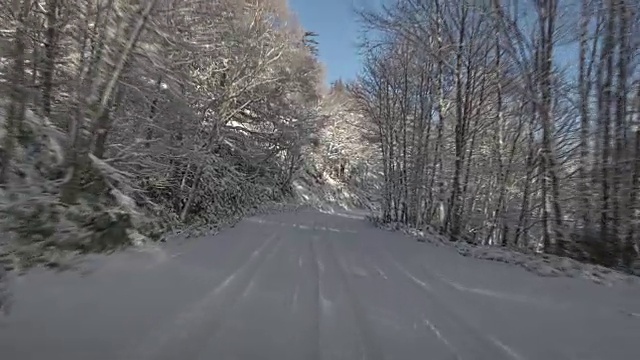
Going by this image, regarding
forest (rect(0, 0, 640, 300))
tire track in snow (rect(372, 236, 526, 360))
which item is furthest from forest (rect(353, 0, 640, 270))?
tire track in snow (rect(372, 236, 526, 360))

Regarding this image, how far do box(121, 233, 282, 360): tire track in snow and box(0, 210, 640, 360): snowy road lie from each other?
1 centimetres

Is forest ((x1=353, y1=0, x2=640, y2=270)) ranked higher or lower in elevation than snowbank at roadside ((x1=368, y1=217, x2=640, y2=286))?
higher

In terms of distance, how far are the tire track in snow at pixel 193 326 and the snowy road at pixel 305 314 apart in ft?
0.04

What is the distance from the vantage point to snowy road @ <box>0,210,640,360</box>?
332cm

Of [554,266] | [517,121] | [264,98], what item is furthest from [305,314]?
[264,98]

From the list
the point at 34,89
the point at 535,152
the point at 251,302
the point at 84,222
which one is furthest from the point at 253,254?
the point at 535,152

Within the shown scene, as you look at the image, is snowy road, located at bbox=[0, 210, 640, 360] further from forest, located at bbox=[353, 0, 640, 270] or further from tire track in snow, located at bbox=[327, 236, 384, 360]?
forest, located at bbox=[353, 0, 640, 270]

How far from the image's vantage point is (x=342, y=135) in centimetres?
4378

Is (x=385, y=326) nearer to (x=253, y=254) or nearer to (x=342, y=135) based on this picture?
→ (x=253, y=254)

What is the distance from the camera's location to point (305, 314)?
169 inches

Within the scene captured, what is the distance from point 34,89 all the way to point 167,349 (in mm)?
4092

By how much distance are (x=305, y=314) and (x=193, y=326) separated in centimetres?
113

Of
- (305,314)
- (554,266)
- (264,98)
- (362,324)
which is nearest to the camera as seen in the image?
(362,324)

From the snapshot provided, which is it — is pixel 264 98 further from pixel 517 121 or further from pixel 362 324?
pixel 362 324
